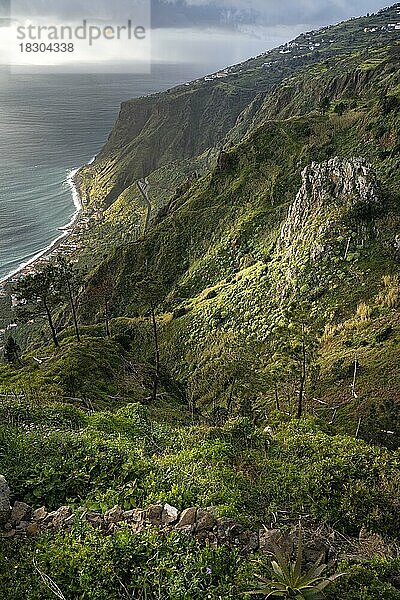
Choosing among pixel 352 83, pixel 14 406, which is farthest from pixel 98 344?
pixel 352 83

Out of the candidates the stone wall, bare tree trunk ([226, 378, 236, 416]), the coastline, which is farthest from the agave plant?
the coastline

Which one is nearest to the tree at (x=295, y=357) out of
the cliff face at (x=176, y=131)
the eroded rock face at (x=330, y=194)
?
the eroded rock face at (x=330, y=194)

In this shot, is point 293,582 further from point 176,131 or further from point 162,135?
point 176,131

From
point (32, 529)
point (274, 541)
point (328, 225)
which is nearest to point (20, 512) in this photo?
point (32, 529)

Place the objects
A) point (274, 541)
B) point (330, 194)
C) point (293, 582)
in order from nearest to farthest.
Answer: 1. point (293, 582)
2. point (274, 541)
3. point (330, 194)

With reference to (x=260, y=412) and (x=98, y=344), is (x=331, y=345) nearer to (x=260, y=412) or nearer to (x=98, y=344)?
(x=260, y=412)

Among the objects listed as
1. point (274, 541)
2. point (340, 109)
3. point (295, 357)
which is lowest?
point (295, 357)
